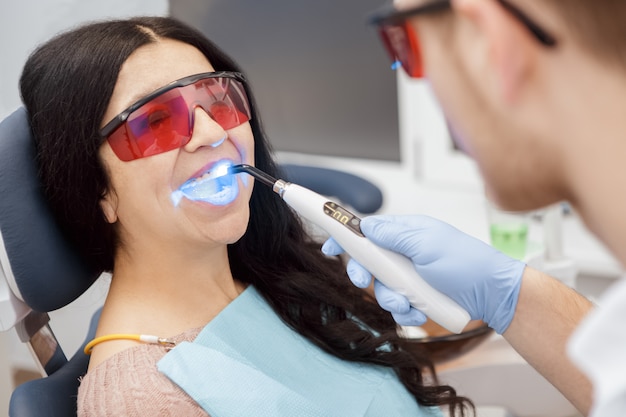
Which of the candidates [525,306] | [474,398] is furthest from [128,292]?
[474,398]

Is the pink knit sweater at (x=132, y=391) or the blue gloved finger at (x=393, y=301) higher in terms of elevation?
the blue gloved finger at (x=393, y=301)

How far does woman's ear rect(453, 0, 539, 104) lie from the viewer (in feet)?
2.33

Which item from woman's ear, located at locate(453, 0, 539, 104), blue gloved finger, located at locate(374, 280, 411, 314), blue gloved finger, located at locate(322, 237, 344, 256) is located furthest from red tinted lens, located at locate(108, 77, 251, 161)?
woman's ear, located at locate(453, 0, 539, 104)

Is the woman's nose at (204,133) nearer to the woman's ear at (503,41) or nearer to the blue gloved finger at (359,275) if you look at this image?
the blue gloved finger at (359,275)

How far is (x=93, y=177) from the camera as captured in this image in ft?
4.34

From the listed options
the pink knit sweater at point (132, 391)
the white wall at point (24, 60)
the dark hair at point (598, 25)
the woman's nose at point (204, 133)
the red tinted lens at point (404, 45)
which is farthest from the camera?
the white wall at point (24, 60)

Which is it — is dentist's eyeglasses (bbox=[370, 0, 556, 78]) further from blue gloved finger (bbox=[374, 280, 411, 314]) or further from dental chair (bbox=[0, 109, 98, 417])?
dental chair (bbox=[0, 109, 98, 417])

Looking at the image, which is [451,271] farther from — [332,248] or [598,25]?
[598,25]

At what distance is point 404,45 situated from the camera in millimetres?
895

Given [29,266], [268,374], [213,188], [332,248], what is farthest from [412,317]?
[29,266]

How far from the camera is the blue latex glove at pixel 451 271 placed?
1.28 m

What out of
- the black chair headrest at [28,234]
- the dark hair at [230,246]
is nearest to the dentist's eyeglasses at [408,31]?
the dark hair at [230,246]

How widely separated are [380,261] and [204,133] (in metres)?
0.35

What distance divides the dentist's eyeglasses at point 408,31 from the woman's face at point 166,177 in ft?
1.41
